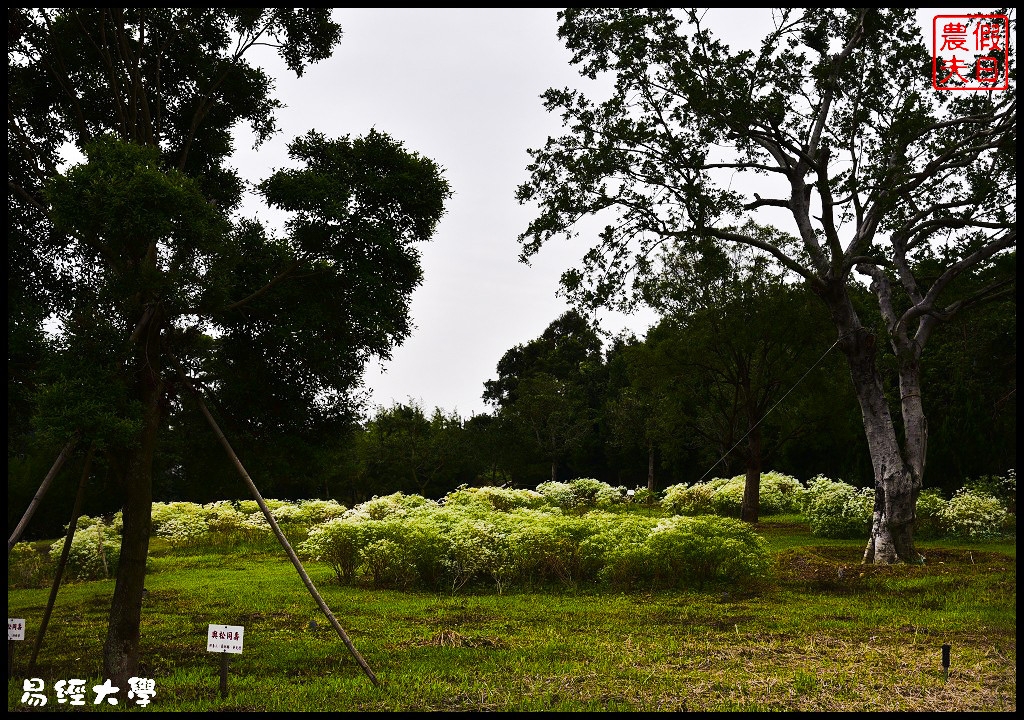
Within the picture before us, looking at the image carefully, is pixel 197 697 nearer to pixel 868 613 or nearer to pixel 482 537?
pixel 482 537

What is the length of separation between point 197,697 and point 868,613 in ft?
25.6

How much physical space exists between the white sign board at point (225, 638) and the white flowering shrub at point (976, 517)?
16341mm

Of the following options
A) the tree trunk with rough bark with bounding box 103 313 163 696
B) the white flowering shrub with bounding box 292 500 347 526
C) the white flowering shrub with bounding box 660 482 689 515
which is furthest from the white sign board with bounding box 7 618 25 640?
the white flowering shrub with bounding box 660 482 689 515

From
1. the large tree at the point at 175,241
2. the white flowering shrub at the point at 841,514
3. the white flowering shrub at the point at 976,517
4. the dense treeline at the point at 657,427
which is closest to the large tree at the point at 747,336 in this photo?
the dense treeline at the point at 657,427

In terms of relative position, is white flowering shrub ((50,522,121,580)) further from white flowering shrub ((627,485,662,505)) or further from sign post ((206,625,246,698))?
white flowering shrub ((627,485,662,505))

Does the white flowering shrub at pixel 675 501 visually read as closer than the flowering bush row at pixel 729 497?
No

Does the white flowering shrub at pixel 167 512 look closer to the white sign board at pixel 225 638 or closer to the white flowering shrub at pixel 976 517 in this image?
the white sign board at pixel 225 638

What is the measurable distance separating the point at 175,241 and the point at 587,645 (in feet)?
18.2

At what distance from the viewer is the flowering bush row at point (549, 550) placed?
38.1ft

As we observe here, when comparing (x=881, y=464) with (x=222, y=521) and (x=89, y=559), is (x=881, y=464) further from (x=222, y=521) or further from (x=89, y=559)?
(x=222, y=521)

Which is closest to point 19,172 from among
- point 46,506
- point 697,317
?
point 697,317

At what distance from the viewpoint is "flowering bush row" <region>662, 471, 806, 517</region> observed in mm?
23609

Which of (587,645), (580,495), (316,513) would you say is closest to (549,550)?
(587,645)

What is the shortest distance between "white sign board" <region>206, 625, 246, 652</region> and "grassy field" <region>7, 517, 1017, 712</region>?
1.46ft
